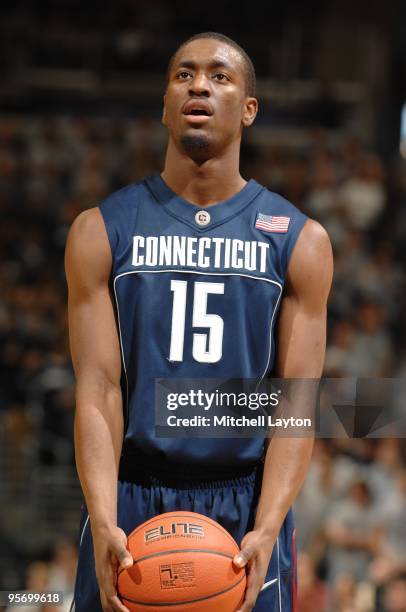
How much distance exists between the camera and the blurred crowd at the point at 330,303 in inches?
304

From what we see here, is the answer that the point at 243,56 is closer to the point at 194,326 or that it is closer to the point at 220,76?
the point at 220,76

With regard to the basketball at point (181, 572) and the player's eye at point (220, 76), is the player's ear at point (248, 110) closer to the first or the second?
the player's eye at point (220, 76)

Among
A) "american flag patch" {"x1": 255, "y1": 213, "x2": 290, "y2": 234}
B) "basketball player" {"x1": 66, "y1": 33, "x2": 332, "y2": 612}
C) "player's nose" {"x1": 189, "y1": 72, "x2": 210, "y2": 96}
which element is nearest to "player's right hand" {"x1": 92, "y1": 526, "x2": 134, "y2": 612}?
"basketball player" {"x1": 66, "y1": 33, "x2": 332, "y2": 612}

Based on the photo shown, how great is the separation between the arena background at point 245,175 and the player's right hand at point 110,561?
3165mm

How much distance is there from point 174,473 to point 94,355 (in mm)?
438

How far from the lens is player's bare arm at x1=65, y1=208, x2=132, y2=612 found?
10.7ft

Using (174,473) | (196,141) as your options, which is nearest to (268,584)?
(174,473)

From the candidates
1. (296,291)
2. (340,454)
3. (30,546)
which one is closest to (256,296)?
(296,291)

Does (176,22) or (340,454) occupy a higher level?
(176,22)

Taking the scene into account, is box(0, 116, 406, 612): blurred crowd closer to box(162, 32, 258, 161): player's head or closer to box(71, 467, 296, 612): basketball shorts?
box(71, 467, 296, 612): basketball shorts

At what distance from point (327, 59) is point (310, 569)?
9.10 meters

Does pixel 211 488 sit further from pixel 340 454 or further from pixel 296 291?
pixel 340 454

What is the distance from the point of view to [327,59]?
580 inches

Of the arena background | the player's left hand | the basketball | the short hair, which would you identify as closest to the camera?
the basketball
